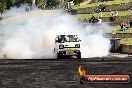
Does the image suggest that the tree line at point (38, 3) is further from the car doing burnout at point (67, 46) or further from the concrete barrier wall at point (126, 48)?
the car doing burnout at point (67, 46)

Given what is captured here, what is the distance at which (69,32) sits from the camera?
1649 inches

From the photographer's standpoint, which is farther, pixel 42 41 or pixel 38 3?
pixel 38 3

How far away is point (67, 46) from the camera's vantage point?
37.9 metres

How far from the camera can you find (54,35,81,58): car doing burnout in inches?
1483

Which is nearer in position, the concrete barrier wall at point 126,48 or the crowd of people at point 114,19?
the concrete barrier wall at point 126,48

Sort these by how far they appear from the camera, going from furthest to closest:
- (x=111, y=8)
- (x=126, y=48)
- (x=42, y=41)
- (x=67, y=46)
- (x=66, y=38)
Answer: (x=111, y=8)
(x=126, y=48)
(x=42, y=41)
(x=66, y=38)
(x=67, y=46)

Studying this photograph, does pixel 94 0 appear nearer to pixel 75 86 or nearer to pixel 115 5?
pixel 115 5

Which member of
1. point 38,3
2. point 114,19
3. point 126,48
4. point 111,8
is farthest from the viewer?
point 38,3

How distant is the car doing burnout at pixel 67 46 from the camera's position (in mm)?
37656

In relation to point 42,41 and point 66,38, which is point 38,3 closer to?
point 42,41

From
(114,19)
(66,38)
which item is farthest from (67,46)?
(114,19)

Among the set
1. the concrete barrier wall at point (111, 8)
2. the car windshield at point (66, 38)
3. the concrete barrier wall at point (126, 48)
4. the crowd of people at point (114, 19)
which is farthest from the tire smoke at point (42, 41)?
the concrete barrier wall at point (111, 8)

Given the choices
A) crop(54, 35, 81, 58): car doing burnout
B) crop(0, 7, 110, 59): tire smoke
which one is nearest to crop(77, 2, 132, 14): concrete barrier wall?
crop(0, 7, 110, 59): tire smoke

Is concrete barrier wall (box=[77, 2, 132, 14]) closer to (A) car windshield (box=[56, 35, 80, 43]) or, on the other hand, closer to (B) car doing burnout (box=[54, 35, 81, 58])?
(A) car windshield (box=[56, 35, 80, 43])
